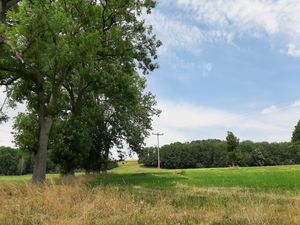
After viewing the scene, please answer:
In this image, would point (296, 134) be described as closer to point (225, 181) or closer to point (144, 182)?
point (225, 181)

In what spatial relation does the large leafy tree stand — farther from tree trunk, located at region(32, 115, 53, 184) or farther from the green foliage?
the green foliage

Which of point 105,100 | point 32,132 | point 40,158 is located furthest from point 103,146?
point 40,158

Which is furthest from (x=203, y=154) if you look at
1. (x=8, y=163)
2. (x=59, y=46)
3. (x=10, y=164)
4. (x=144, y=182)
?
(x=59, y=46)

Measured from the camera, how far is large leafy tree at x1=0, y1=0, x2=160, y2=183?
21.7 meters

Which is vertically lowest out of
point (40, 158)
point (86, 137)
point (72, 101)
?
point (40, 158)

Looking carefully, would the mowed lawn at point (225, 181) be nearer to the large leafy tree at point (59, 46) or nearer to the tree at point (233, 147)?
the large leafy tree at point (59, 46)

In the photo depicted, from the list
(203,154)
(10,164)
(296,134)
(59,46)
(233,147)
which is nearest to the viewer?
(59,46)

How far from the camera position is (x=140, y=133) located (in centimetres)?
5644

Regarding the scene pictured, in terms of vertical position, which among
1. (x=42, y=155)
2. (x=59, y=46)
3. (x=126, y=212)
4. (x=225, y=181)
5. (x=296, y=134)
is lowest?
(x=126, y=212)

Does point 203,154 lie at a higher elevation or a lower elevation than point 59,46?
higher

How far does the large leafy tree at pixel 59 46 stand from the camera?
2170 cm

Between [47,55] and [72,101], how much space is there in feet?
60.5

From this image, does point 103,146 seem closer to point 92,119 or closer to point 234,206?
point 92,119

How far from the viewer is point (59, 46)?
23031 millimetres
